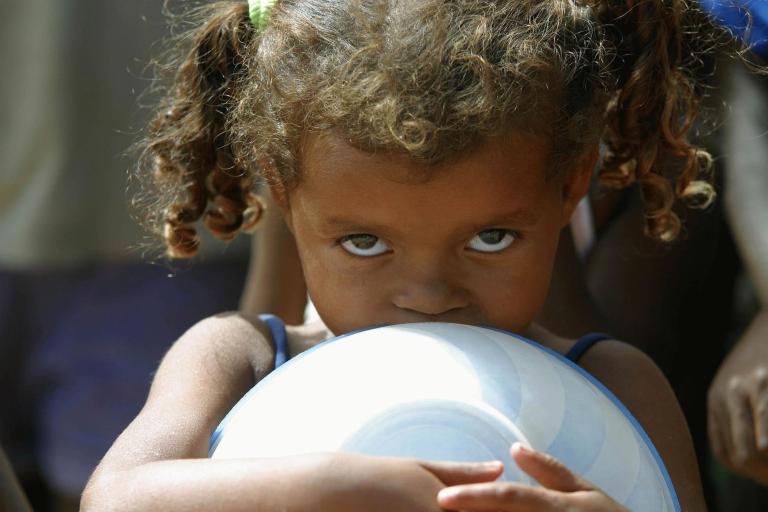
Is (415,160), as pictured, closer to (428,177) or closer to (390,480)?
(428,177)

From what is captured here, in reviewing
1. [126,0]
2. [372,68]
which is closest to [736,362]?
[372,68]

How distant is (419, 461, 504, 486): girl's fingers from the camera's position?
43.8 inches

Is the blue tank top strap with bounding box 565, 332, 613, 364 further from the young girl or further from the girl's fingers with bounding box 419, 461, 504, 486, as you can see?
the girl's fingers with bounding box 419, 461, 504, 486

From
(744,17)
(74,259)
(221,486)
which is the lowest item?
(74,259)

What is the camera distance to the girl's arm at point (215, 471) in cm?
112

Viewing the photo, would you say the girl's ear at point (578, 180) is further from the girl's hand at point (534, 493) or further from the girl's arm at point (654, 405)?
the girl's hand at point (534, 493)

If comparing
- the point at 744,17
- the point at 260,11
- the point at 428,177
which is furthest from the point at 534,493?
the point at 744,17

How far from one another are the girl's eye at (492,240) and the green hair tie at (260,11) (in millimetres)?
455

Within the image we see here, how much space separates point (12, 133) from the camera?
10.7 ft

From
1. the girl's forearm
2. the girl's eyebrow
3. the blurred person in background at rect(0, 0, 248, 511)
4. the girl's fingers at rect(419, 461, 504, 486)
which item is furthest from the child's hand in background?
the blurred person in background at rect(0, 0, 248, 511)

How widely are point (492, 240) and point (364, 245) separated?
6.4 inches

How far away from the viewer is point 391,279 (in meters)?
1.45

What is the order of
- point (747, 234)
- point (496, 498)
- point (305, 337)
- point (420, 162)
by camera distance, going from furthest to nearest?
point (747, 234) < point (305, 337) < point (420, 162) < point (496, 498)

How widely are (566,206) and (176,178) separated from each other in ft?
2.00
